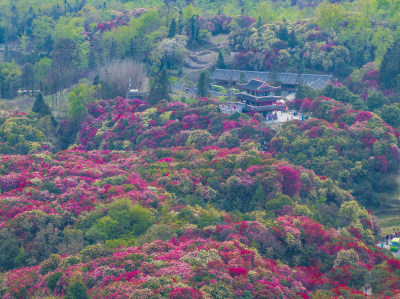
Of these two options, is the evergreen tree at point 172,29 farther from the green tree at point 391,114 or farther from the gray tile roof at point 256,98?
the green tree at point 391,114

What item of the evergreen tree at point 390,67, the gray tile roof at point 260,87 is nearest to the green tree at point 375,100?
the evergreen tree at point 390,67

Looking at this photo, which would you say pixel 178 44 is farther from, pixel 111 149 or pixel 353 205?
pixel 353 205

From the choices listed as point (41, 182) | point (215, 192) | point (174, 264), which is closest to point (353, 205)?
point (215, 192)

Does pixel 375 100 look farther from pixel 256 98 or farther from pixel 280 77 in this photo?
pixel 280 77

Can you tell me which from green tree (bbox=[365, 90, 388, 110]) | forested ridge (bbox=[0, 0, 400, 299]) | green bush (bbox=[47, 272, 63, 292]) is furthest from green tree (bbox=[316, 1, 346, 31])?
green bush (bbox=[47, 272, 63, 292])

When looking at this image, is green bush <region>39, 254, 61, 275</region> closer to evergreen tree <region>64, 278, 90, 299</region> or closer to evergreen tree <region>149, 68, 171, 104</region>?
evergreen tree <region>64, 278, 90, 299</region>

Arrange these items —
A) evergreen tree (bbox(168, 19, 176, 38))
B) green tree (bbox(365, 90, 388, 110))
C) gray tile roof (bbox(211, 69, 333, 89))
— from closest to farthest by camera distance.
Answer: green tree (bbox(365, 90, 388, 110)), gray tile roof (bbox(211, 69, 333, 89)), evergreen tree (bbox(168, 19, 176, 38))
